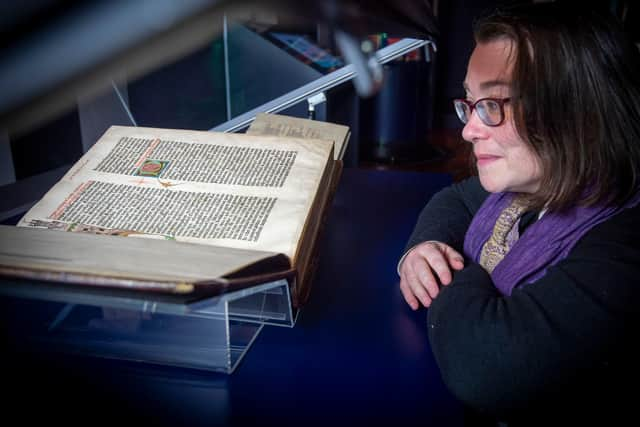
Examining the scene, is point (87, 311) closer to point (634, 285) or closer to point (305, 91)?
point (634, 285)

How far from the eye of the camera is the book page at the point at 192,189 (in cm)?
58

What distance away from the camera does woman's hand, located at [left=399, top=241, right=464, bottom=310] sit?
25.6 inches

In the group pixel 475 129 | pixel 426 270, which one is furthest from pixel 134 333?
pixel 475 129

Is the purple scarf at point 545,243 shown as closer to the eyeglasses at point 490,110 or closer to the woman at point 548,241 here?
the woman at point 548,241

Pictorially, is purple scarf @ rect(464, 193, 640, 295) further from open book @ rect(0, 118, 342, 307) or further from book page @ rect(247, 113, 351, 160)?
book page @ rect(247, 113, 351, 160)

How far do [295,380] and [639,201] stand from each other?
Answer: 18.0 inches

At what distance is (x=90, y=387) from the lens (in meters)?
0.48

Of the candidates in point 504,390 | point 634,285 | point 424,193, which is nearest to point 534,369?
point 504,390

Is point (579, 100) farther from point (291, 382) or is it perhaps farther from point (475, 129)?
point (291, 382)

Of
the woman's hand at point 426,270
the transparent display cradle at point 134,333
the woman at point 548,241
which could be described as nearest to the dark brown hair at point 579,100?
the woman at point 548,241

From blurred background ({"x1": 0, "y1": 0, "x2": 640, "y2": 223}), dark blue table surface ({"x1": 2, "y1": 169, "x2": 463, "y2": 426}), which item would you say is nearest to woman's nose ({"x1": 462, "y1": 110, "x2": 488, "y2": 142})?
blurred background ({"x1": 0, "y1": 0, "x2": 640, "y2": 223})

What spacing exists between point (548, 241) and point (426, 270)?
156 millimetres

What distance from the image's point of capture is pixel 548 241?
66cm

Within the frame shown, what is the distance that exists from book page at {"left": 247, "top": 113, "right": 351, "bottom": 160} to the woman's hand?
0.94 feet
